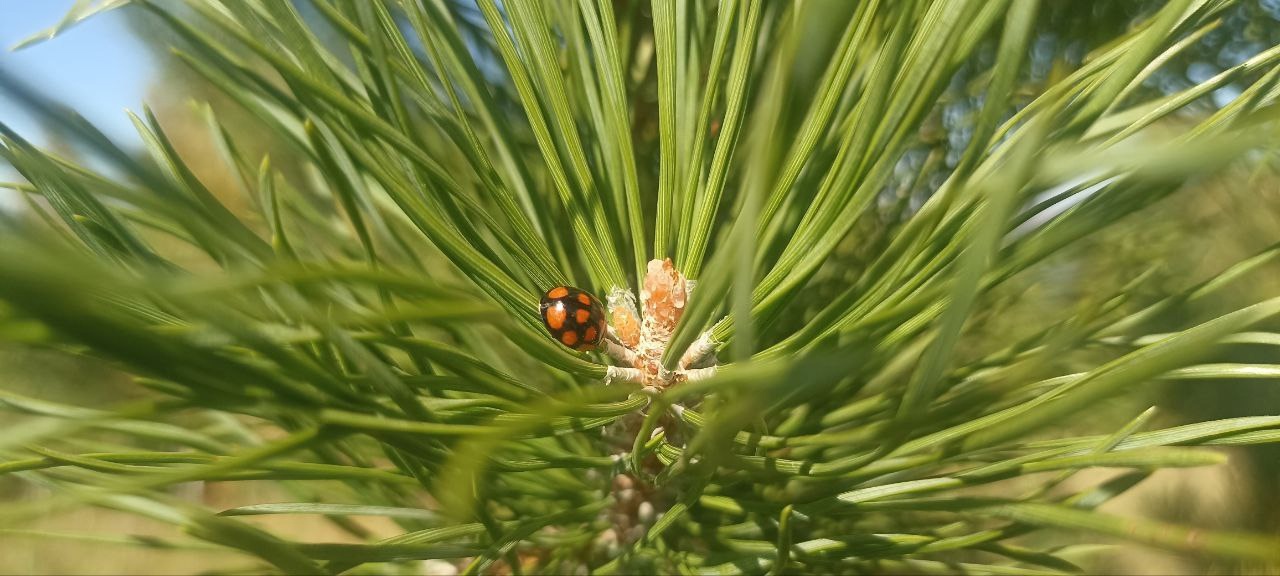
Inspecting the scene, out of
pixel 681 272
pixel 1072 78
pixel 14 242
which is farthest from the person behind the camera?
pixel 681 272

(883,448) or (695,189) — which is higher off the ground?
(695,189)

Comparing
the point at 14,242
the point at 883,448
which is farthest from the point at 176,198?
the point at 883,448

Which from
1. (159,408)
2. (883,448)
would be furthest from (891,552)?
(159,408)

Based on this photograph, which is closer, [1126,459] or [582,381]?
[1126,459]

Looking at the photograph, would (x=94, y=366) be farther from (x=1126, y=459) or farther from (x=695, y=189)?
(x=1126, y=459)

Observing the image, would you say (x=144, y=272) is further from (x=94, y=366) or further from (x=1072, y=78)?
(x=1072, y=78)

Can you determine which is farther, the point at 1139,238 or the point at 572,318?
the point at 1139,238

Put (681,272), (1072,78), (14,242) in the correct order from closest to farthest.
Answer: (14,242) → (1072,78) → (681,272)
